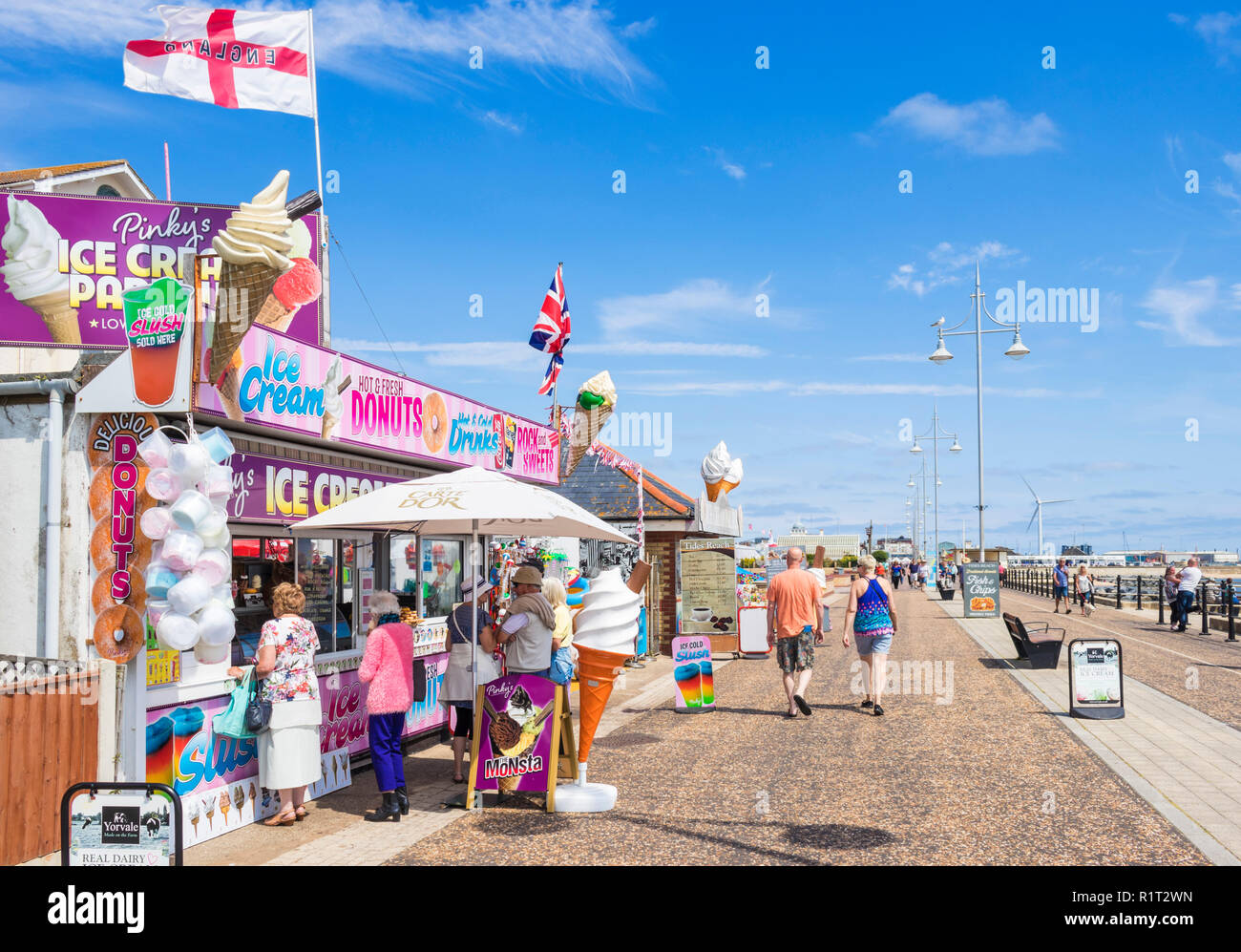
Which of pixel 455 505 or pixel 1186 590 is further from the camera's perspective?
pixel 1186 590

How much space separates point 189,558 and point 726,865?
3.61 metres

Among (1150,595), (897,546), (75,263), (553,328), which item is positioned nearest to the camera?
(75,263)

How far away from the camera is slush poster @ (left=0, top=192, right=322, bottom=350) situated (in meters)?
9.53

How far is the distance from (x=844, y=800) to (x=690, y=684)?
183 inches

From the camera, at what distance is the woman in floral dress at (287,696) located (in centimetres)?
671

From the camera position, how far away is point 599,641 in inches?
293

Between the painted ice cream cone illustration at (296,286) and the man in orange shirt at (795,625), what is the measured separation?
22.5ft

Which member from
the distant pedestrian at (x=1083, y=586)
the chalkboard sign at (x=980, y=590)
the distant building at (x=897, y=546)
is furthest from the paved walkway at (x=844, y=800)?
the distant building at (x=897, y=546)

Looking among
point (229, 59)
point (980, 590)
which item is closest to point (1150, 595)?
point (980, 590)

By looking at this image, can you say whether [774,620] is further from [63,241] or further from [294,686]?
[63,241]

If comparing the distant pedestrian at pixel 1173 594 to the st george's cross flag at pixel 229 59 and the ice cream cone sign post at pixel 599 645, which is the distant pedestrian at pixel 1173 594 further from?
the st george's cross flag at pixel 229 59

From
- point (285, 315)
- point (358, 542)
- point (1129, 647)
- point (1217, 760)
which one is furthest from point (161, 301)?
point (1129, 647)

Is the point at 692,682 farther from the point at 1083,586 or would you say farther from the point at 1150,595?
the point at 1150,595
